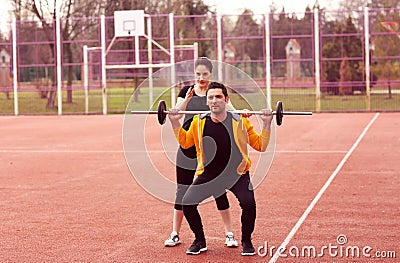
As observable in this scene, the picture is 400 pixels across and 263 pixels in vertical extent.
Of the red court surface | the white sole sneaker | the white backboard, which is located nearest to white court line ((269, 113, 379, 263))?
the red court surface

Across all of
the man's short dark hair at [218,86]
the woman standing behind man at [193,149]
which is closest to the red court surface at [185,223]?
the woman standing behind man at [193,149]

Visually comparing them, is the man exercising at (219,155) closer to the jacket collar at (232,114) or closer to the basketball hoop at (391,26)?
the jacket collar at (232,114)

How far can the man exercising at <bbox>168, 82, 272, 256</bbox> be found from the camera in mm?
7906

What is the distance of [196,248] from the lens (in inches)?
316

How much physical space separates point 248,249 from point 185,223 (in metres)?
1.88

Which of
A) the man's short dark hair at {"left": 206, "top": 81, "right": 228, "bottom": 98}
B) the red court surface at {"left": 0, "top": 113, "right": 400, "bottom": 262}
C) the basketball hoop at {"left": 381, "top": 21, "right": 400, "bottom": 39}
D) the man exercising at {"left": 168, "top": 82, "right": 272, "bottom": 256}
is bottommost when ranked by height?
the red court surface at {"left": 0, "top": 113, "right": 400, "bottom": 262}

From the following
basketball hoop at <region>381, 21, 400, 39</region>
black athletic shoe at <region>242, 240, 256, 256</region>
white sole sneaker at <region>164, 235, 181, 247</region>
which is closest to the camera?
black athletic shoe at <region>242, 240, 256, 256</region>

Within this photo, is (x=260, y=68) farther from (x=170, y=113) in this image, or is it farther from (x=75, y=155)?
(x=170, y=113)

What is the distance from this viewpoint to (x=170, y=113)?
7.89 meters

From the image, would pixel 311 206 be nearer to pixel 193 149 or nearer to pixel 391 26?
pixel 193 149

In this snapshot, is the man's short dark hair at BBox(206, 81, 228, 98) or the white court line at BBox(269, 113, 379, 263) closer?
the man's short dark hair at BBox(206, 81, 228, 98)

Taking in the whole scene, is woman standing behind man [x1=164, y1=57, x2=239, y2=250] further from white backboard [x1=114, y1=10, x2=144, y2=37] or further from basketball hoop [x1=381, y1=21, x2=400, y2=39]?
basketball hoop [x1=381, y1=21, x2=400, y2=39]

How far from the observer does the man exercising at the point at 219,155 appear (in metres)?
7.91

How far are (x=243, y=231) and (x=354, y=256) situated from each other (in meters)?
0.96
